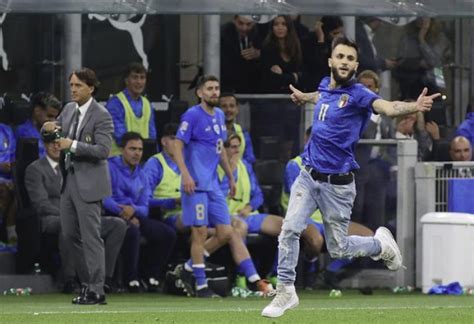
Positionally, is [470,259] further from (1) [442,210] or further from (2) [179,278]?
(2) [179,278]

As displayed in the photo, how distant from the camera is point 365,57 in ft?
68.9

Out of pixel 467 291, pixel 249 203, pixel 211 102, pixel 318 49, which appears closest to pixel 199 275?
pixel 249 203

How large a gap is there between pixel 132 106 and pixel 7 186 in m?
1.73

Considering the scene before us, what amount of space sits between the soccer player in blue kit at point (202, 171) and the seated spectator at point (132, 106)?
1.21 m

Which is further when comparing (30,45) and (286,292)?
(30,45)

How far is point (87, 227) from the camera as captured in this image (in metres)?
15.4

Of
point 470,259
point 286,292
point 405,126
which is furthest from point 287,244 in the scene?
point 405,126

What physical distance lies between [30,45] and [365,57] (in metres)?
4.33

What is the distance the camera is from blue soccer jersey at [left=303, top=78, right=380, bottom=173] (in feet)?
41.5

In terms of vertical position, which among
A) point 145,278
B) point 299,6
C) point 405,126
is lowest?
point 145,278

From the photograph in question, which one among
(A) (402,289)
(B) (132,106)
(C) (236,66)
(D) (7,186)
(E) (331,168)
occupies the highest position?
(C) (236,66)

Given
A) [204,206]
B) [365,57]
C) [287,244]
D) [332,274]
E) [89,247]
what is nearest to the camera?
[287,244]

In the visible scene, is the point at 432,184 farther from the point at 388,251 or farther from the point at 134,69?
the point at 388,251

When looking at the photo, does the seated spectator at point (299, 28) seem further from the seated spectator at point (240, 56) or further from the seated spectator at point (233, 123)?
the seated spectator at point (233, 123)
